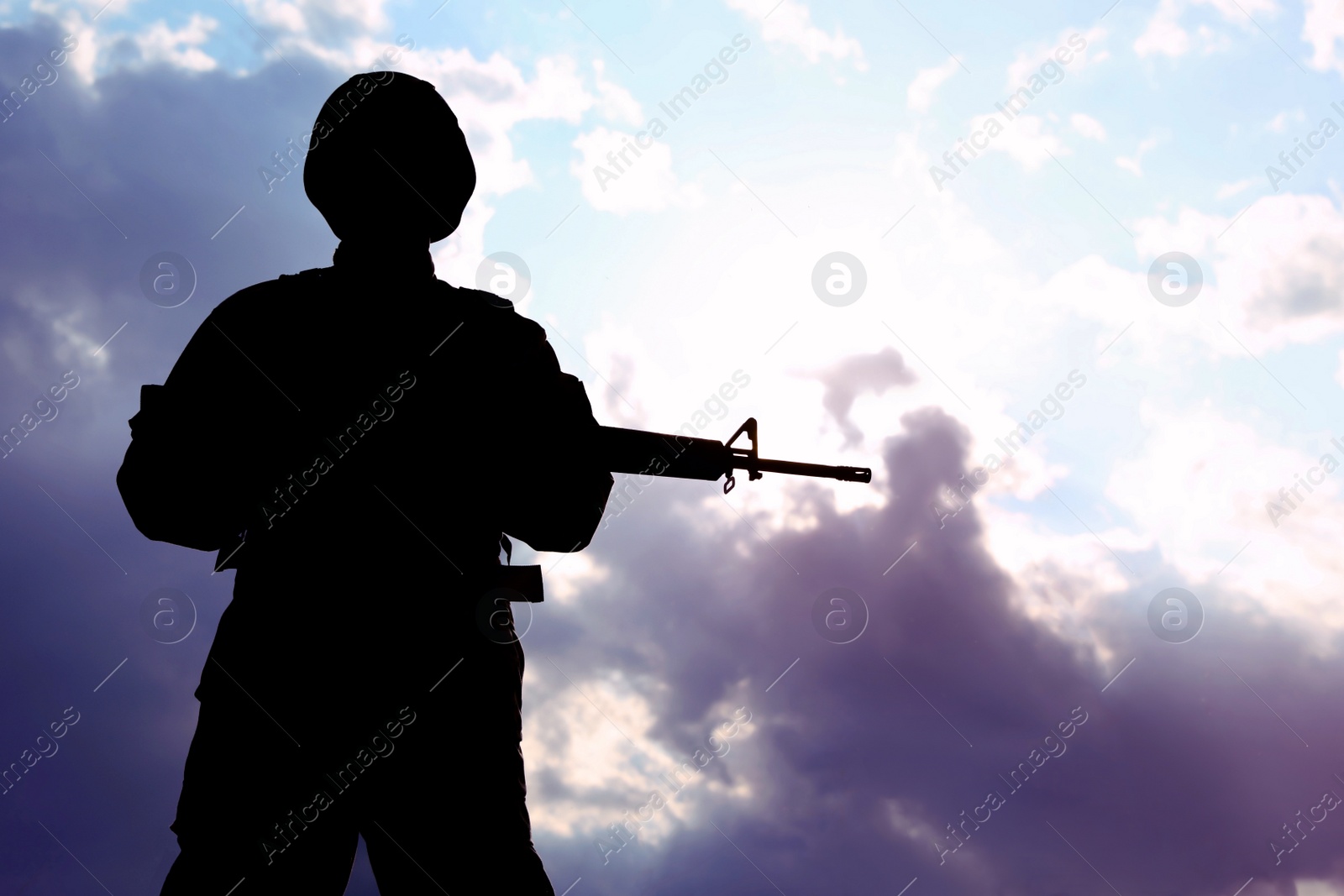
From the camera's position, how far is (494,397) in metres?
2.97

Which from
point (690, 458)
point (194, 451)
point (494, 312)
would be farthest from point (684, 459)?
point (194, 451)

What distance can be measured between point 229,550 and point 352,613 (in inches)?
26.1

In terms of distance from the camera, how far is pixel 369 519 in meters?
2.68

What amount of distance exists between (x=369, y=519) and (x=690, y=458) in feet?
13.8

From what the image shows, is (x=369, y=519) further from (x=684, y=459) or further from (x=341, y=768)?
(x=684, y=459)

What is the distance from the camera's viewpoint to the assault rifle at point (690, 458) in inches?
207

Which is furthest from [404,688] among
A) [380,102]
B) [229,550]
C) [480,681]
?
[380,102]

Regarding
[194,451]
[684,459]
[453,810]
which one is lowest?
[453,810]

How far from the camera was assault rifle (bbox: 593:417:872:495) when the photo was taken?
17.3ft

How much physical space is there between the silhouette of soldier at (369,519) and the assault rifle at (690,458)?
46cm

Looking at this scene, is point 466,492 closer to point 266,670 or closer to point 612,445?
point 266,670

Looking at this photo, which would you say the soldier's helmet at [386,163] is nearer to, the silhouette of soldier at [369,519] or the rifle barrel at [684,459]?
the silhouette of soldier at [369,519]

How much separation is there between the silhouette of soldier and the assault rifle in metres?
0.46

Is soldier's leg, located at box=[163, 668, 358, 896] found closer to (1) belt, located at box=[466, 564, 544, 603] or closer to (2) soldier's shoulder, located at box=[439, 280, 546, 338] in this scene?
(1) belt, located at box=[466, 564, 544, 603]
